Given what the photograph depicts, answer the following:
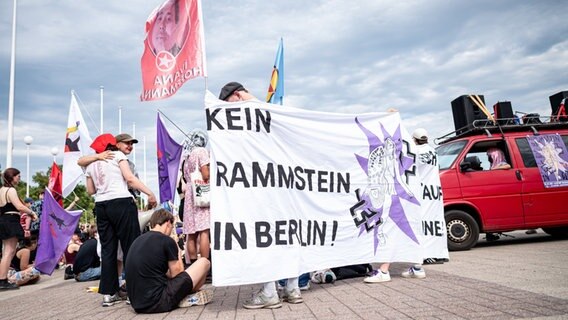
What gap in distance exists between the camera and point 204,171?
219 inches

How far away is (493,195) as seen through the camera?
8.27 metres

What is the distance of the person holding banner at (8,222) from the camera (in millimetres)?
7468

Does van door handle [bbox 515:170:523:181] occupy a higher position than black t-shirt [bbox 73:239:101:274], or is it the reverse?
van door handle [bbox 515:170:523:181]

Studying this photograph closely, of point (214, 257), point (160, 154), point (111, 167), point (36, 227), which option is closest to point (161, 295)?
point (214, 257)

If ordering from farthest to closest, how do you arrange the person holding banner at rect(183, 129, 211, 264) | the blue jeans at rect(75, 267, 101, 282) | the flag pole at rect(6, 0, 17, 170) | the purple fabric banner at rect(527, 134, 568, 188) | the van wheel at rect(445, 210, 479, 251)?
1. the flag pole at rect(6, 0, 17, 170)
2. the purple fabric banner at rect(527, 134, 568, 188)
3. the blue jeans at rect(75, 267, 101, 282)
4. the van wheel at rect(445, 210, 479, 251)
5. the person holding banner at rect(183, 129, 211, 264)

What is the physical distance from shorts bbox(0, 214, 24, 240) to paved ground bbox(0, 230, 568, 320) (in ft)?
4.13

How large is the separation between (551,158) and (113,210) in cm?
828

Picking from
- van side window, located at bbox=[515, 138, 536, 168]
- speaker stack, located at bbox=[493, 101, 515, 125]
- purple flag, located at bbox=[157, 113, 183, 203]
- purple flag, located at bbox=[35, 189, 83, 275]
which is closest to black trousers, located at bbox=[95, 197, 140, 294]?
purple flag, located at bbox=[35, 189, 83, 275]

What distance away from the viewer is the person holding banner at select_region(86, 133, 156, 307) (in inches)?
193

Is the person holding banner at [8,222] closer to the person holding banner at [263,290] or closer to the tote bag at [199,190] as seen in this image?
the tote bag at [199,190]

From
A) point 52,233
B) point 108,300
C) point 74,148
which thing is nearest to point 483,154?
point 108,300

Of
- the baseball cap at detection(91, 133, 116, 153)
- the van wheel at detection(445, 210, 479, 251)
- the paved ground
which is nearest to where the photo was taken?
the paved ground

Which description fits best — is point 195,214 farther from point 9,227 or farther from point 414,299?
point 9,227

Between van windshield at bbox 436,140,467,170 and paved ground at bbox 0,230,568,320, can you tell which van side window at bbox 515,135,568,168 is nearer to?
van windshield at bbox 436,140,467,170
